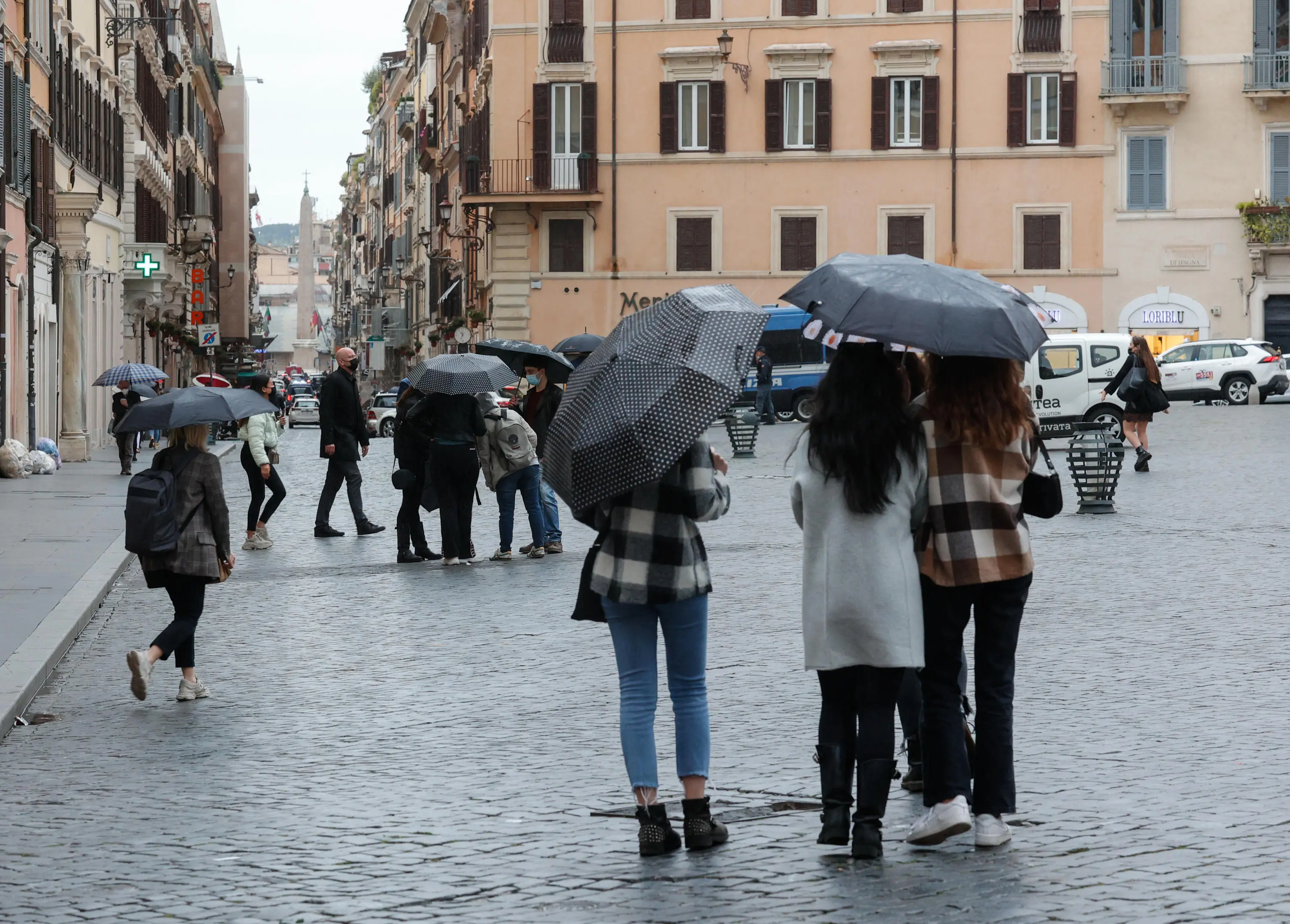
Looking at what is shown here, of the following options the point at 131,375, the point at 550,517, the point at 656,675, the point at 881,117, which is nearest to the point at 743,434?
the point at 131,375

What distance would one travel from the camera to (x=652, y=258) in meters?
51.2

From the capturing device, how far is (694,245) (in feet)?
167

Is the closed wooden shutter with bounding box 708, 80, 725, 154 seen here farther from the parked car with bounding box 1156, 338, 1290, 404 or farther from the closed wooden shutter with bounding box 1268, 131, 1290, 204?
the closed wooden shutter with bounding box 1268, 131, 1290, 204

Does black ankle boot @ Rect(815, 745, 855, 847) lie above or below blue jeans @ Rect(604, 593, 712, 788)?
below

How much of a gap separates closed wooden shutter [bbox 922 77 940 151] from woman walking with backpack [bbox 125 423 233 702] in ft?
138

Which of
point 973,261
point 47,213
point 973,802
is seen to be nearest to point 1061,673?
point 973,802

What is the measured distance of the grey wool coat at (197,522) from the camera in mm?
9266

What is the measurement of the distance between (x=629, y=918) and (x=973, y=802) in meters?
1.29

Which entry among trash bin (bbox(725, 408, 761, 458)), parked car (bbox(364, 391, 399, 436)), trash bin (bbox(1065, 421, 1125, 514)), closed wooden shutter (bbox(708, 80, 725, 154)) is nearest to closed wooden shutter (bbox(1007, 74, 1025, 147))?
closed wooden shutter (bbox(708, 80, 725, 154))

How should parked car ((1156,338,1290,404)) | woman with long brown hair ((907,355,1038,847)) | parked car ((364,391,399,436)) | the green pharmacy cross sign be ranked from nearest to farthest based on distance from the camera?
woman with long brown hair ((907,355,1038,847)) → parked car ((1156,338,1290,404)) → the green pharmacy cross sign → parked car ((364,391,399,436))

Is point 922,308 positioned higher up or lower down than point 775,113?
lower down

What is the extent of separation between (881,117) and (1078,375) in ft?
59.1

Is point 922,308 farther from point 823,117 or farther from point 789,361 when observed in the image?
point 823,117

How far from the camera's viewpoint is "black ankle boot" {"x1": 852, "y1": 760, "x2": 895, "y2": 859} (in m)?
5.84
